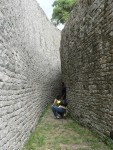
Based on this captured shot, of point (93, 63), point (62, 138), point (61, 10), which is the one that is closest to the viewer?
point (93, 63)

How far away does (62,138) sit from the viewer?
8.75 m

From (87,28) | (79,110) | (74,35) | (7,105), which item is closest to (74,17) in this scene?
(74,35)

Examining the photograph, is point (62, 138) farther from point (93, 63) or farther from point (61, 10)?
point (61, 10)

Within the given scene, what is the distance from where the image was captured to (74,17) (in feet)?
37.1

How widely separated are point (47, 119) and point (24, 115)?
418 centimetres

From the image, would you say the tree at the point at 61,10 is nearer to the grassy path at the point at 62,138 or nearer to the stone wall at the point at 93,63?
the stone wall at the point at 93,63

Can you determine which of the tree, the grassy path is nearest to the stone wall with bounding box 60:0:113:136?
the grassy path

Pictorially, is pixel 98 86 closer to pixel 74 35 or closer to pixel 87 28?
pixel 87 28

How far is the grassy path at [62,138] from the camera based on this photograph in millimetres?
7657

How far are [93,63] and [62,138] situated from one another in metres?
2.32

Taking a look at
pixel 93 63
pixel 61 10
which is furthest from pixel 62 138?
pixel 61 10

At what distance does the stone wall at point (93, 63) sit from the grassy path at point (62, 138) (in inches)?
13.5

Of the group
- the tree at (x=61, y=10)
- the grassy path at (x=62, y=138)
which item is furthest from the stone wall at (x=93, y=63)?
the tree at (x=61, y=10)

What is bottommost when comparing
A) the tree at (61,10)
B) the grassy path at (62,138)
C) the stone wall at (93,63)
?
the grassy path at (62,138)
